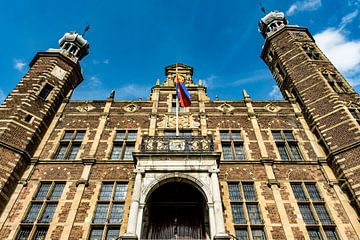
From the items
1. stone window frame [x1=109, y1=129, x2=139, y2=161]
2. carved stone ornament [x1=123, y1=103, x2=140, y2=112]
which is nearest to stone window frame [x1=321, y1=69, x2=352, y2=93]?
carved stone ornament [x1=123, y1=103, x2=140, y2=112]

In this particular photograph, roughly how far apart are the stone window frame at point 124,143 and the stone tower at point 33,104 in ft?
13.6

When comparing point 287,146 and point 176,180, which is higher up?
point 287,146

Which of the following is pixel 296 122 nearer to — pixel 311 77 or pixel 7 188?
pixel 311 77

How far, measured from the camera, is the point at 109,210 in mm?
11680

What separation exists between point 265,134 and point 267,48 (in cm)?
977

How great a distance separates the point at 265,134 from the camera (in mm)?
15484

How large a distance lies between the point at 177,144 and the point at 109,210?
13.6ft

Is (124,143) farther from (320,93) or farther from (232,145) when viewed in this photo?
(320,93)

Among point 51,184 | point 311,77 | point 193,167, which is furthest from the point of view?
point 311,77

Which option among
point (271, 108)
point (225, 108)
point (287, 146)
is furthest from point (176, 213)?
point (271, 108)

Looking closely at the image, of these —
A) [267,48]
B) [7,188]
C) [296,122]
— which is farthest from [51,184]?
[267,48]

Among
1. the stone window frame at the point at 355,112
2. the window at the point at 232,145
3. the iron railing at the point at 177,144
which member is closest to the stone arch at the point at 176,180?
the iron railing at the point at 177,144

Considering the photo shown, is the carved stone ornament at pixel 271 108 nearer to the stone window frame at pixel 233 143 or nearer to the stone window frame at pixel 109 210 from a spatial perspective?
the stone window frame at pixel 233 143

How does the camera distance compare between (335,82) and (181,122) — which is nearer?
(181,122)
